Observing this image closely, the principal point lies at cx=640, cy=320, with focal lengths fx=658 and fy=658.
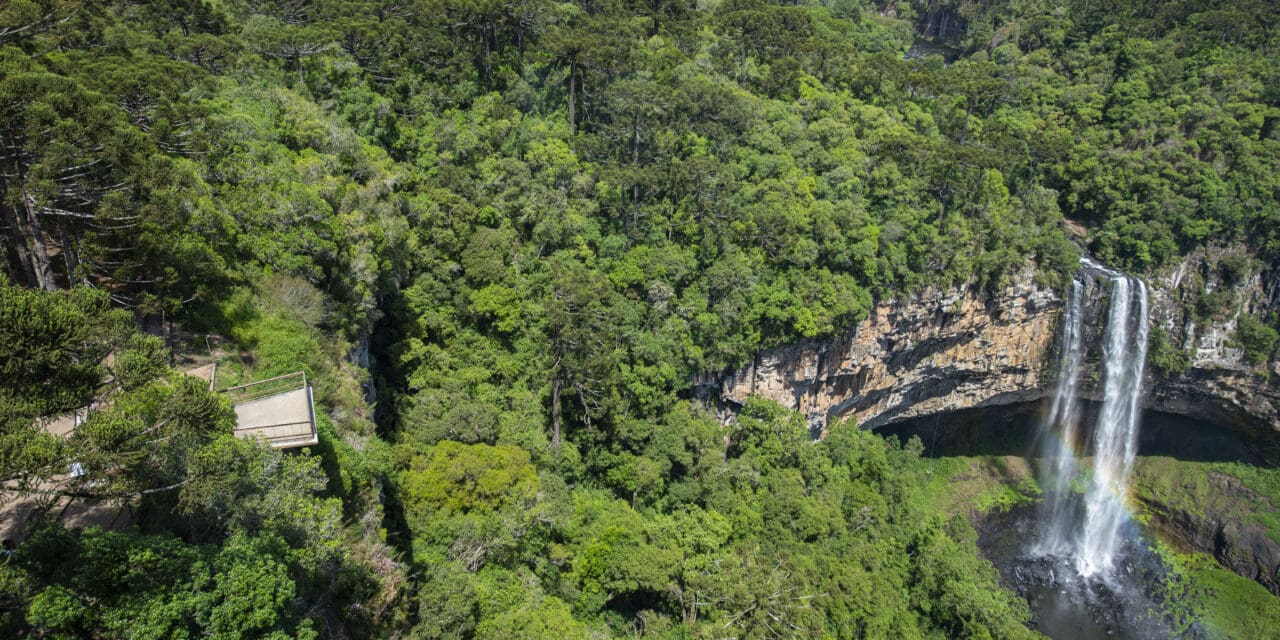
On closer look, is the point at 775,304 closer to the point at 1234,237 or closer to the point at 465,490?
the point at 465,490

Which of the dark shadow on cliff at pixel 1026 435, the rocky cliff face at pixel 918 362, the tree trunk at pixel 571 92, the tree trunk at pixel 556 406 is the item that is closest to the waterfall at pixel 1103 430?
the dark shadow on cliff at pixel 1026 435

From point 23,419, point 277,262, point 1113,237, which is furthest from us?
point 1113,237

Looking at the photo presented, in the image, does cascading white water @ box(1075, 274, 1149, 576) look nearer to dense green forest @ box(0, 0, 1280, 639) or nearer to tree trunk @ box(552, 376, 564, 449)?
dense green forest @ box(0, 0, 1280, 639)

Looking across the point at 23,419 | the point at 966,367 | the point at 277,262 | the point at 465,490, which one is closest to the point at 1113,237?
the point at 966,367

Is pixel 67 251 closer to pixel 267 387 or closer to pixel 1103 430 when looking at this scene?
pixel 267 387

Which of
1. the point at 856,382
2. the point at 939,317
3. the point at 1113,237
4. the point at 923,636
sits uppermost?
the point at 1113,237

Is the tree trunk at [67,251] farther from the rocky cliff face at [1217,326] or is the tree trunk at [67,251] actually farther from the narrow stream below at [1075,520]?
the rocky cliff face at [1217,326]
